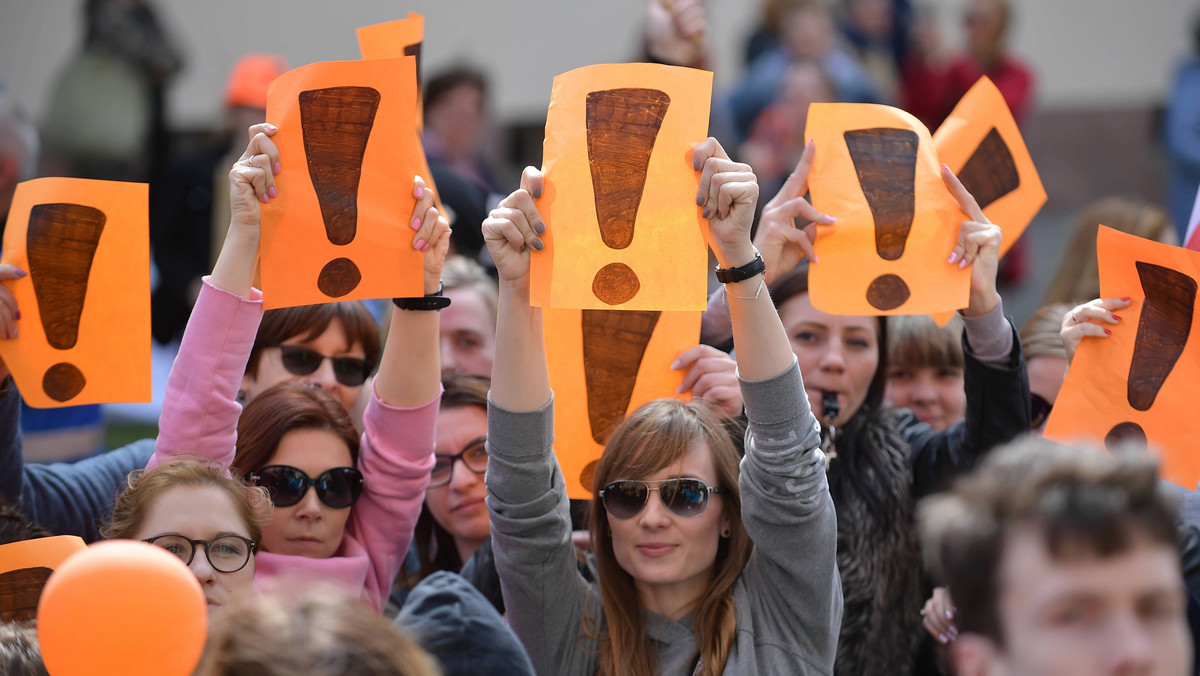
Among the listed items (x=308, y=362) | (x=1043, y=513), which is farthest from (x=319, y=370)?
(x=1043, y=513)

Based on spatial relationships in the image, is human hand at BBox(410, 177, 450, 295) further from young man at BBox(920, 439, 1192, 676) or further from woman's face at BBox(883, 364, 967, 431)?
woman's face at BBox(883, 364, 967, 431)

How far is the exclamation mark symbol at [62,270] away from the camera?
9.09 feet

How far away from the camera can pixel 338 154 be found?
2645mm

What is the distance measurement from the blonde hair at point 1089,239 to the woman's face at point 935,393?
778 millimetres

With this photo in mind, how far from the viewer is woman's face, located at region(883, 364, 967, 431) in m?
3.83

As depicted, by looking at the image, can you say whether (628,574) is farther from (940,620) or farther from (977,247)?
(977,247)

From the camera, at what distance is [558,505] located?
256 centimetres

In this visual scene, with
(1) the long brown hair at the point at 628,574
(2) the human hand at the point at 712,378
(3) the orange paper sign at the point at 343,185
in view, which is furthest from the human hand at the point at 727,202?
(3) the orange paper sign at the point at 343,185

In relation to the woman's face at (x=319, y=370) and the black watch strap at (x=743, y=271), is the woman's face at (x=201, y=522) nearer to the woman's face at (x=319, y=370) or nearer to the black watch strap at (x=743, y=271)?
the woman's face at (x=319, y=370)

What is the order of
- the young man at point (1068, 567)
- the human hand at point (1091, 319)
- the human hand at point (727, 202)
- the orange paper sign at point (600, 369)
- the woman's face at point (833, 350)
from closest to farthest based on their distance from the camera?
the young man at point (1068, 567), the human hand at point (727, 202), the human hand at point (1091, 319), the orange paper sign at point (600, 369), the woman's face at point (833, 350)

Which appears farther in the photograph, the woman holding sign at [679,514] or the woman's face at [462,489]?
the woman's face at [462,489]

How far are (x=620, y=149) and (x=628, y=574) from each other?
2.99ft

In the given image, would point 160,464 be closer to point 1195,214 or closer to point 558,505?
point 558,505

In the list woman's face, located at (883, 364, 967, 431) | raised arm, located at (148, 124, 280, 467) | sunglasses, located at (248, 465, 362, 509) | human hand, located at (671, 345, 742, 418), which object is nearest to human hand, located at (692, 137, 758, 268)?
human hand, located at (671, 345, 742, 418)
